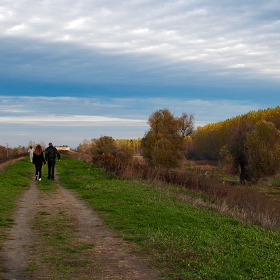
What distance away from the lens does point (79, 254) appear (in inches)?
292

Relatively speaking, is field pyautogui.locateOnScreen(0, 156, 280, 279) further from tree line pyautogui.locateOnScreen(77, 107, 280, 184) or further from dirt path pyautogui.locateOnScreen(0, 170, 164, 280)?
tree line pyautogui.locateOnScreen(77, 107, 280, 184)

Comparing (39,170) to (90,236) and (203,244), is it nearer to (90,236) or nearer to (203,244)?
(90,236)

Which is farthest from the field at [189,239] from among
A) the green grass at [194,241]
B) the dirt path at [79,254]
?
the dirt path at [79,254]

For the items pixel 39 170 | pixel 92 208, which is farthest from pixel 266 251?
pixel 39 170

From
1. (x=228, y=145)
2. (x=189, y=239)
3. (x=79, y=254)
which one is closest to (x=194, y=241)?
(x=189, y=239)

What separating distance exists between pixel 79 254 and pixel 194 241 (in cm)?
250

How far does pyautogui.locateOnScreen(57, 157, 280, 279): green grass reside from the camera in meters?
6.58

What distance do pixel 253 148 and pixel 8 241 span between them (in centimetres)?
4315

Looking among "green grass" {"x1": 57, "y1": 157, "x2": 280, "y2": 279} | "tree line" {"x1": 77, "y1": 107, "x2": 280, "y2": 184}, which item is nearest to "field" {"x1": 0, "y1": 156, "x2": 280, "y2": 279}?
"green grass" {"x1": 57, "y1": 157, "x2": 280, "y2": 279}

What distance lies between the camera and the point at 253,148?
48125 mm

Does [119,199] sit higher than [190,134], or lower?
lower

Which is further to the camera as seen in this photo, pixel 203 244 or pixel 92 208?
pixel 92 208

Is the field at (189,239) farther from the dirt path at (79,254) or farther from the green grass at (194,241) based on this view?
the dirt path at (79,254)

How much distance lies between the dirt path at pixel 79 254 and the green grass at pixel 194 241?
0.35m
